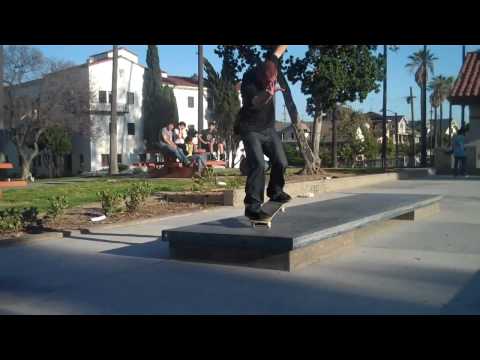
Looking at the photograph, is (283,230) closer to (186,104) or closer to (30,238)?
(30,238)

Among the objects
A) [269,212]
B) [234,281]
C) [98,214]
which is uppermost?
[269,212]

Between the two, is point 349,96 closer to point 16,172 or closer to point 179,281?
point 179,281

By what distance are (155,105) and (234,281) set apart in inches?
2060

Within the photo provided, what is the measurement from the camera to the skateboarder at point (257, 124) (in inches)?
261

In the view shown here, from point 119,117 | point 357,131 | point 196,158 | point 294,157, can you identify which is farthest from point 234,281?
point 357,131

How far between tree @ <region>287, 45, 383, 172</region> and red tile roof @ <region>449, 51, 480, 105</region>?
19.2ft

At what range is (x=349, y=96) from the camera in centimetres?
2122

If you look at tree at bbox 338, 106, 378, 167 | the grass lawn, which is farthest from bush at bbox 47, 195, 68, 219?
tree at bbox 338, 106, 378, 167

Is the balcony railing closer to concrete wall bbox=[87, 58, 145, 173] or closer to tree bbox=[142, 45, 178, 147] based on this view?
concrete wall bbox=[87, 58, 145, 173]

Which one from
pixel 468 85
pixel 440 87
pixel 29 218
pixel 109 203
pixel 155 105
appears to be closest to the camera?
pixel 29 218

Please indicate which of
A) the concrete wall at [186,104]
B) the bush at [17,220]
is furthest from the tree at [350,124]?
the bush at [17,220]

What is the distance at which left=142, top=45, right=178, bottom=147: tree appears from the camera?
186ft

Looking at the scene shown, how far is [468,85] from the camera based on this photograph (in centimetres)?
2541
